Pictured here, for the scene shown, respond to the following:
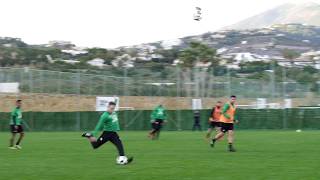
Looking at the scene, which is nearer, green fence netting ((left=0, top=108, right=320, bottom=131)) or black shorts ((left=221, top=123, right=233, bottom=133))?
black shorts ((left=221, top=123, right=233, bottom=133))

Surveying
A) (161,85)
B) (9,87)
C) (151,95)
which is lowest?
(151,95)

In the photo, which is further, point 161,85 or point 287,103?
point 161,85

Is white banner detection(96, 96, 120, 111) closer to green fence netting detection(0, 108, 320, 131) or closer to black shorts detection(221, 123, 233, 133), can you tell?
green fence netting detection(0, 108, 320, 131)

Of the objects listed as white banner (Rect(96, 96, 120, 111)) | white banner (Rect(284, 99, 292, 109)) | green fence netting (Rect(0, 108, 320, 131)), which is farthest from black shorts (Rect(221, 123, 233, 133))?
white banner (Rect(284, 99, 292, 109))

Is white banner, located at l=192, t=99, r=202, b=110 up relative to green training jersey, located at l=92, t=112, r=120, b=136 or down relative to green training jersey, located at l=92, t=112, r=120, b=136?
up

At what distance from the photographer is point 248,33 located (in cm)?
19738

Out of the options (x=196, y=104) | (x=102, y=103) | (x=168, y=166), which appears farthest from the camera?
(x=196, y=104)

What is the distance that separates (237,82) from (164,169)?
144 ft

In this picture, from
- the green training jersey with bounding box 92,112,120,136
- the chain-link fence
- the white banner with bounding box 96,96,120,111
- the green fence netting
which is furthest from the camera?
the white banner with bounding box 96,96,120,111

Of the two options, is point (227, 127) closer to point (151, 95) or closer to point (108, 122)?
point (108, 122)

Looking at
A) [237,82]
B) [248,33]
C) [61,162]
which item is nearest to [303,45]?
[248,33]

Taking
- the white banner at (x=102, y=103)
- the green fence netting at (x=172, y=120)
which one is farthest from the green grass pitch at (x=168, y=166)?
the white banner at (x=102, y=103)

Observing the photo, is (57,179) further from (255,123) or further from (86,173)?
(255,123)

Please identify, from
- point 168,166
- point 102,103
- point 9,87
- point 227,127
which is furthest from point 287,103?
point 168,166
